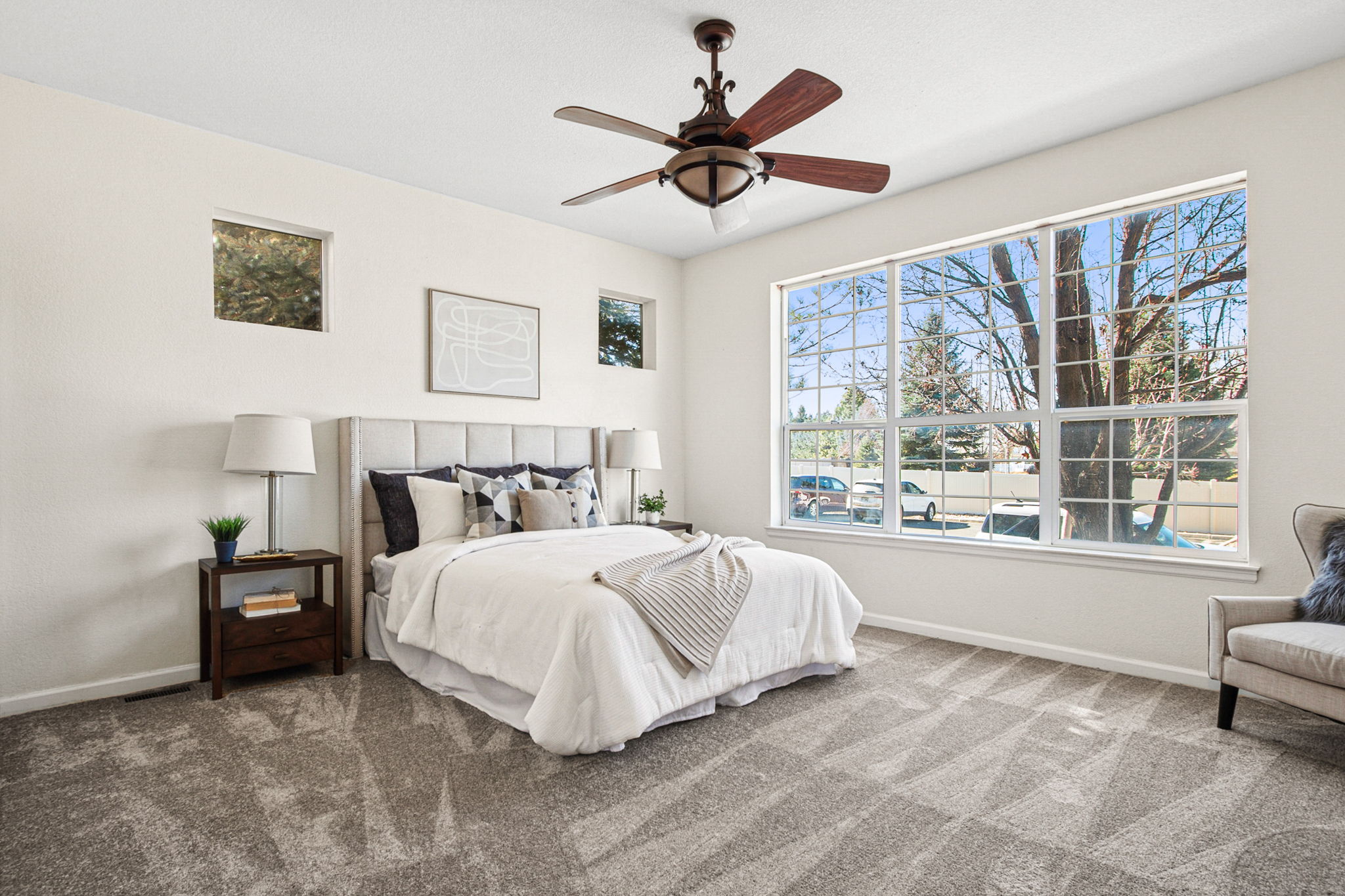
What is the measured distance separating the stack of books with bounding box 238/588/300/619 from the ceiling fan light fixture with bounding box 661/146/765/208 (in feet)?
8.60

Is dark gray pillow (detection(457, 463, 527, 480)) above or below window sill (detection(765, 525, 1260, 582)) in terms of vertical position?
above

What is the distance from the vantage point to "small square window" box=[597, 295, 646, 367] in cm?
536

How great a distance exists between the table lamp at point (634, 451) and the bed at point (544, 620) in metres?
0.84

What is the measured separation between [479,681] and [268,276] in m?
2.48

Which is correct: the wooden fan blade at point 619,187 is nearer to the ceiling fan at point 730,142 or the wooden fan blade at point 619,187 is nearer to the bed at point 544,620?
the ceiling fan at point 730,142

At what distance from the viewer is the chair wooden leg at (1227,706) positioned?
272 cm

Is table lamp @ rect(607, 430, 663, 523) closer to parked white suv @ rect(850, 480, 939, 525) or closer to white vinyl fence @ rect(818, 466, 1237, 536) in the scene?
Answer: white vinyl fence @ rect(818, 466, 1237, 536)

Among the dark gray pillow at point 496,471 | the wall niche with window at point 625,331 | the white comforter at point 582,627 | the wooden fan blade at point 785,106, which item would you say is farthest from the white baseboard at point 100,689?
the wooden fan blade at point 785,106

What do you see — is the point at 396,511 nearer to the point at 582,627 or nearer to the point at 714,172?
the point at 582,627

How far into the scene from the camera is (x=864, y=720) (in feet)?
9.24

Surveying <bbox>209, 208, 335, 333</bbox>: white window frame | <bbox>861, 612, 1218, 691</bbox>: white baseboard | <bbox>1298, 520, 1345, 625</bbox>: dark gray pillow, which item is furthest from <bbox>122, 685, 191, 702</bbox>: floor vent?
<bbox>1298, 520, 1345, 625</bbox>: dark gray pillow

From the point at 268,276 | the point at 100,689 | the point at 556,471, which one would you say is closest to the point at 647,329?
the point at 556,471

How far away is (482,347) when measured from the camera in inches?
177

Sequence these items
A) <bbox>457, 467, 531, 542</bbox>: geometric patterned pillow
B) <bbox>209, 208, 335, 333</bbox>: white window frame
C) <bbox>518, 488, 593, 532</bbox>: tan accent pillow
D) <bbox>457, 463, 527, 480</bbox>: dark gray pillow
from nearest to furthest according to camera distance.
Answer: <bbox>209, 208, 335, 333</bbox>: white window frame
<bbox>457, 467, 531, 542</bbox>: geometric patterned pillow
<bbox>518, 488, 593, 532</bbox>: tan accent pillow
<bbox>457, 463, 527, 480</bbox>: dark gray pillow
